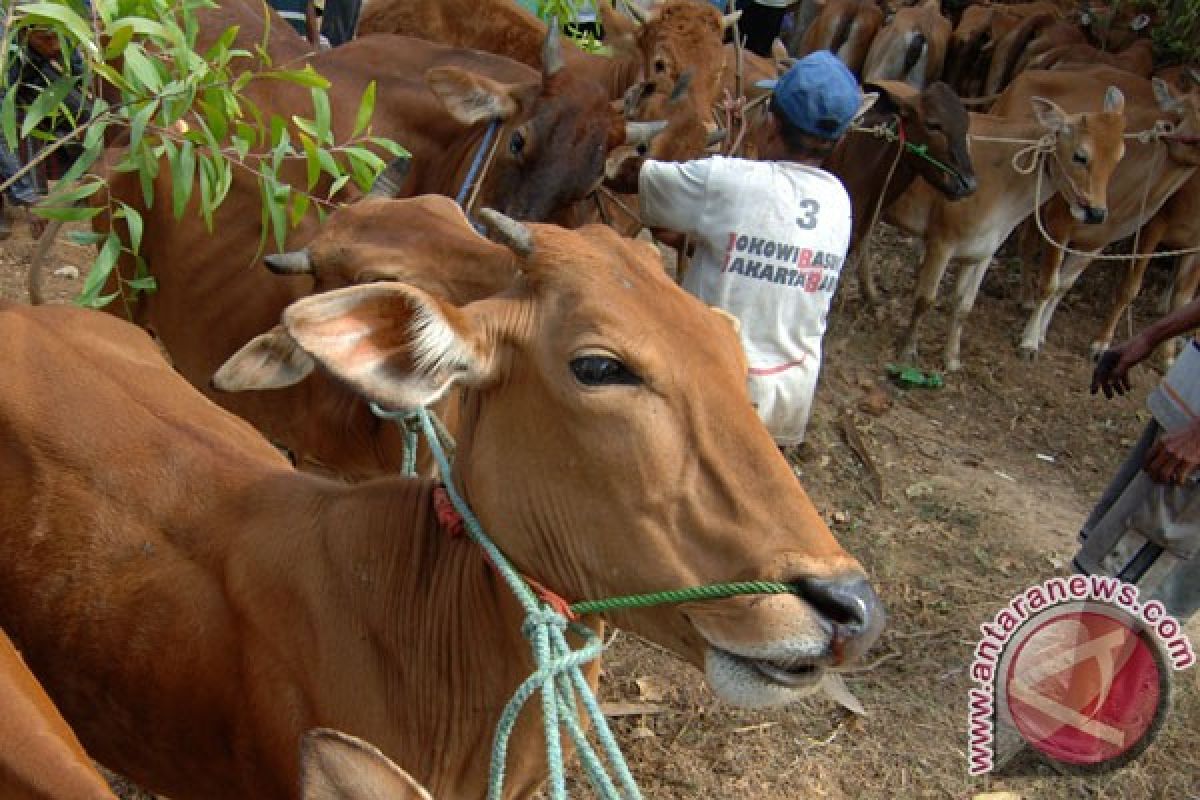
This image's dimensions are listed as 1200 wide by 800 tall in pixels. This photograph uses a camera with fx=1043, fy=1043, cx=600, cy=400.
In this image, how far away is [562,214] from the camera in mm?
A: 4609

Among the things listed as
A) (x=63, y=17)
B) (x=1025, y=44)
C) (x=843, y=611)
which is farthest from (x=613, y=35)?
(x=1025, y=44)

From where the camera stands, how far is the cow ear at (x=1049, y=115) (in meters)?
7.49

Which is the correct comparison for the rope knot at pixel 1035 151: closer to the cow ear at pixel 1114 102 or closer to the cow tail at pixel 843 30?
the cow ear at pixel 1114 102

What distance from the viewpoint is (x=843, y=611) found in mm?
1799

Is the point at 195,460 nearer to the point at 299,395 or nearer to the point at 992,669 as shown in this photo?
the point at 299,395

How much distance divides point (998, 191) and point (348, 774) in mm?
7433

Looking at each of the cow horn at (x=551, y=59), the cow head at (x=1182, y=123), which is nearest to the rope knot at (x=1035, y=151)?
the cow head at (x=1182, y=123)

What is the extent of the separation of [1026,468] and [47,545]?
6015mm

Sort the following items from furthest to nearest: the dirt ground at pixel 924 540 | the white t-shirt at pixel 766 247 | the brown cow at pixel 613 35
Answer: the brown cow at pixel 613 35, the dirt ground at pixel 924 540, the white t-shirt at pixel 766 247

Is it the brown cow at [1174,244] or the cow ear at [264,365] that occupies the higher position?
the cow ear at [264,365]

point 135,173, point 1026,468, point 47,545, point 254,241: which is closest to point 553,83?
point 254,241

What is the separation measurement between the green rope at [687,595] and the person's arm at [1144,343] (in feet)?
8.61

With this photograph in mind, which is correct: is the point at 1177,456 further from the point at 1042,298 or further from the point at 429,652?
the point at 1042,298

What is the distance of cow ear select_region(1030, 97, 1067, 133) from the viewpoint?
7.49 m
